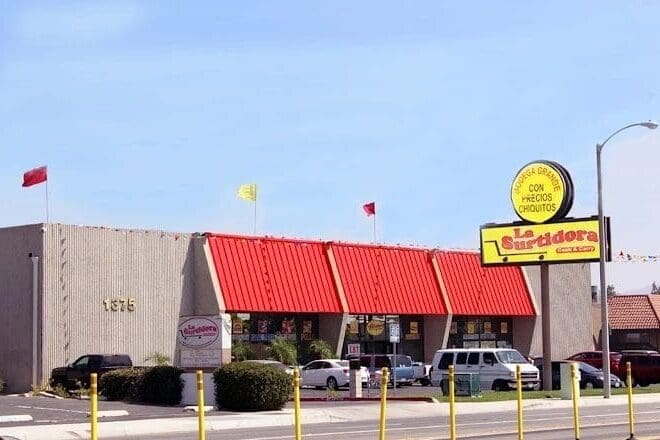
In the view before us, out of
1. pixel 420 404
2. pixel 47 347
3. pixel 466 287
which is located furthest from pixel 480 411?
pixel 466 287

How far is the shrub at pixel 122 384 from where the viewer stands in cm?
3845

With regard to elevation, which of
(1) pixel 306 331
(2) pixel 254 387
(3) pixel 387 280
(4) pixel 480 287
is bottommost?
(2) pixel 254 387

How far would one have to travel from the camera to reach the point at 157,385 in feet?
123

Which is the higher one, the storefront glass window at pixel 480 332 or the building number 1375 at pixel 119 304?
the building number 1375 at pixel 119 304

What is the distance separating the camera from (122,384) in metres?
39.0

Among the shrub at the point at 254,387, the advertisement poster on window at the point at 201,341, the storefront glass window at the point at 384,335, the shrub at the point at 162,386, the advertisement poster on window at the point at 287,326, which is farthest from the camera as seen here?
the storefront glass window at the point at 384,335

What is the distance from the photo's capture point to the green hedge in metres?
37.1

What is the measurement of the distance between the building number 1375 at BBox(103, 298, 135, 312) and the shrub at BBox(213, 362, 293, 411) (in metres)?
15.2

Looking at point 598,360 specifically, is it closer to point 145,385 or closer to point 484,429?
point 145,385

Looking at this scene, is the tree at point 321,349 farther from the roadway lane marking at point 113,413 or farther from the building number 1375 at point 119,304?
the roadway lane marking at point 113,413

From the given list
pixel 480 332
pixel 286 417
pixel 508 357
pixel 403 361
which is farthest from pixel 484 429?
pixel 480 332

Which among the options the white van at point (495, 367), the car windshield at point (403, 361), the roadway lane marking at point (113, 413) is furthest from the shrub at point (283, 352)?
the roadway lane marking at point (113, 413)

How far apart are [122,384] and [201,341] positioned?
13.0ft

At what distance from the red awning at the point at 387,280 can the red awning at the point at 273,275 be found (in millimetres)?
1331
